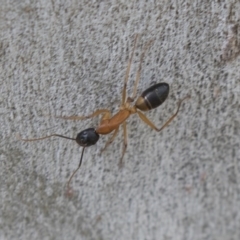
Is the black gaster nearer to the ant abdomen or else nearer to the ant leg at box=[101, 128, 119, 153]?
the ant abdomen

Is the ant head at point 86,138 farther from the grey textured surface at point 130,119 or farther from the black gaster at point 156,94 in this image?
the black gaster at point 156,94

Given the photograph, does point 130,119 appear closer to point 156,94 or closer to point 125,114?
point 125,114

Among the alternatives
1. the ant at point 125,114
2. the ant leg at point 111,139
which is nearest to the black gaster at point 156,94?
the ant at point 125,114

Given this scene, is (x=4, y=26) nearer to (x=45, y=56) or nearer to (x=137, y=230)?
(x=45, y=56)

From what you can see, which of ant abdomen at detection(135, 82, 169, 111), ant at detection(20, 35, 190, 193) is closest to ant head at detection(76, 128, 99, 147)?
ant at detection(20, 35, 190, 193)

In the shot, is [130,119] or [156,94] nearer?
[156,94]

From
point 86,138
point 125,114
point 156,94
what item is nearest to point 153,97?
point 156,94
